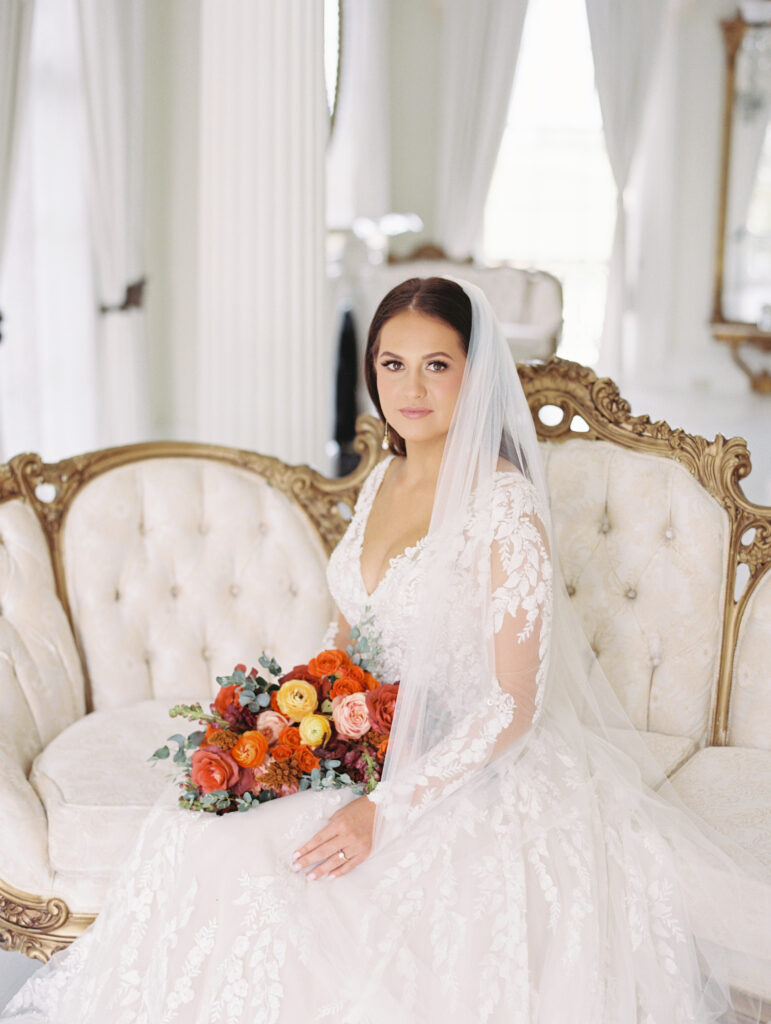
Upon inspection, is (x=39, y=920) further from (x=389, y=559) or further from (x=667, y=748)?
(x=667, y=748)

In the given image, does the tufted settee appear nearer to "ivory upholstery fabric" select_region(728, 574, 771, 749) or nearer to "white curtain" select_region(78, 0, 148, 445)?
"ivory upholstery fabric" select_region(728, 574, 771, 749)

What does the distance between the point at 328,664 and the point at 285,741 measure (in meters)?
0.18

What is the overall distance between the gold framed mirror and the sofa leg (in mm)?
8877

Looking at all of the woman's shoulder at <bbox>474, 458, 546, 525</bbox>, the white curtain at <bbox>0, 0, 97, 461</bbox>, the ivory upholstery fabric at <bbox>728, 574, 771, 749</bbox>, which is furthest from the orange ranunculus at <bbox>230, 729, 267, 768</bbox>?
the white curtain at <bbox>0, 0, 97, 461</bbox>

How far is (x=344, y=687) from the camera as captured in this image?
1.94 metres

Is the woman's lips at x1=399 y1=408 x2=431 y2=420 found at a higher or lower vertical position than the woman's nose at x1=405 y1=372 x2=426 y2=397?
lower

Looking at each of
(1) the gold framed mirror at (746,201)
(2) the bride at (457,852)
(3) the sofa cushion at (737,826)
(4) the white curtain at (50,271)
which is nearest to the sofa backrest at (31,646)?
(2) the bride at (457,852)

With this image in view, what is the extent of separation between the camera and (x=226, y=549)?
2.86 meters

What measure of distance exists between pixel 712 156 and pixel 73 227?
6.62 m

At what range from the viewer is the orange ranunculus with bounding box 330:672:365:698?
6.36ft

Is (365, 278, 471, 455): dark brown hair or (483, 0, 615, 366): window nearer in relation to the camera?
(365, 278, 471, 455): dark brown hair

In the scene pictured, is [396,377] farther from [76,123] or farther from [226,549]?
[76,123]

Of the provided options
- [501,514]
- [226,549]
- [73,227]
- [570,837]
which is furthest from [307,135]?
[73,227]

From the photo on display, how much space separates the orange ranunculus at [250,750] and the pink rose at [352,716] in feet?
0.46
